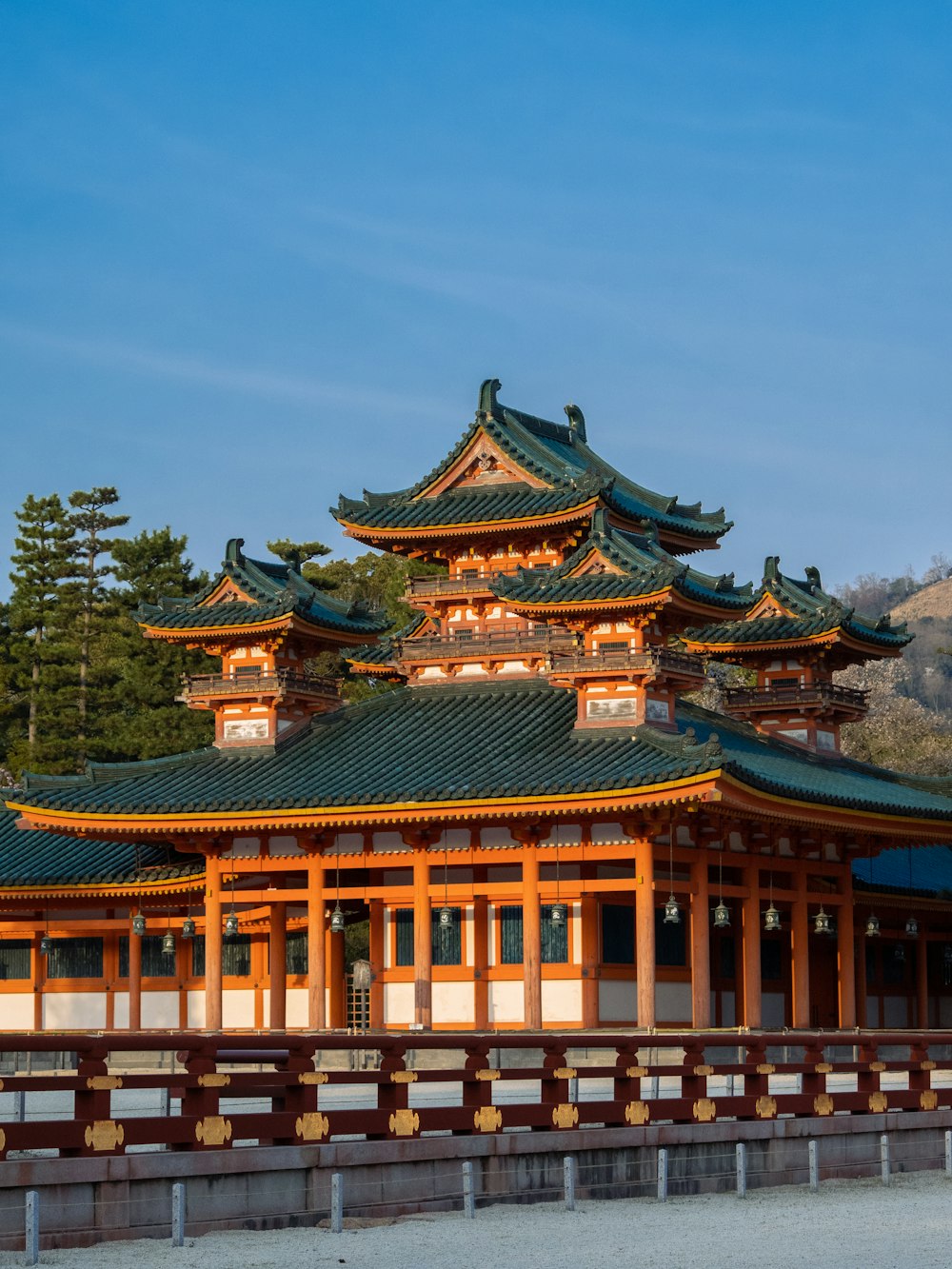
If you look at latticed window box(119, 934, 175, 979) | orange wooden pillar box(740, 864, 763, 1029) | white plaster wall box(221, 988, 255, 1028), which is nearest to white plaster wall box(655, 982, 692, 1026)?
orange wooden pillar box(740, 864, 763, 1029)

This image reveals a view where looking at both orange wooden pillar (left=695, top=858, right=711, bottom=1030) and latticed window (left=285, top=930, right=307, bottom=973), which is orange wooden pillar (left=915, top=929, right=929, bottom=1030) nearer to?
orange wooden pillar (left=695, top=858, right=711, bottom=1030)

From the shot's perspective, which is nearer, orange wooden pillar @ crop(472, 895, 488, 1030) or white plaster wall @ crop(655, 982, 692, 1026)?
white plaster wall @ crop(655, 982, 692, 1026)

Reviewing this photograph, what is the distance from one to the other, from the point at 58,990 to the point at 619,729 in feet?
49.1

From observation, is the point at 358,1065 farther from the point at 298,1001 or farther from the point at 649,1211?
the point at 649,1211

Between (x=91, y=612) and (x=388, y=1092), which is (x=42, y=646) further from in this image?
(x=388, y=1092)

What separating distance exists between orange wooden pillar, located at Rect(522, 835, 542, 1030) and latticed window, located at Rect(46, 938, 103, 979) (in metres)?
12.1

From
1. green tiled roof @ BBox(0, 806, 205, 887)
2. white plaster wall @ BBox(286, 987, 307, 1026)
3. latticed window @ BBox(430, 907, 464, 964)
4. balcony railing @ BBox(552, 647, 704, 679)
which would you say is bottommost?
white plaster wall @ BBox(286, 987, 307, 1026)

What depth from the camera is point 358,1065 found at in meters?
35.6

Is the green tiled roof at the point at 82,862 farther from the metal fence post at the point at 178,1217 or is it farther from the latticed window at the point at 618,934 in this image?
the metal fence post at the point at 178,1217

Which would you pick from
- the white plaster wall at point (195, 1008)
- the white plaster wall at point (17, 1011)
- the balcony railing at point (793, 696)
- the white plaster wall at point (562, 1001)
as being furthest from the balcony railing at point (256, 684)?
the balcony railing at point (793, 696)

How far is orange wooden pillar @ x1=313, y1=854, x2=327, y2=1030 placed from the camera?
39.4 meters

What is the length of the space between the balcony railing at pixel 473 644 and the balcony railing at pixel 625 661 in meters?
3.26

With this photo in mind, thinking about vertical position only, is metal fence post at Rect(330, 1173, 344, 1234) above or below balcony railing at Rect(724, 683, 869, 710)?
below

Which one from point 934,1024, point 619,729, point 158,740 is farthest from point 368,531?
point 158,740
